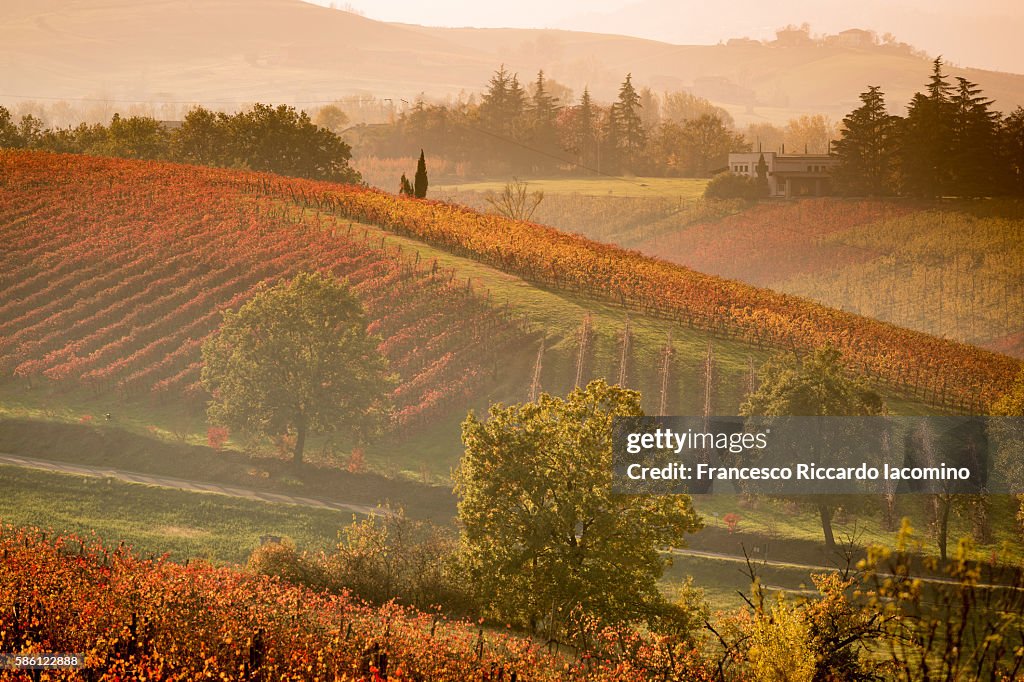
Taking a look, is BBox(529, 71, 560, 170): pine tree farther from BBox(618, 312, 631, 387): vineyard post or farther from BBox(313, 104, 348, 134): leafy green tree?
BBox(618, 312, 631, 387): vineyard post

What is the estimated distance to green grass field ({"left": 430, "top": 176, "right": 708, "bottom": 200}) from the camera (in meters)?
130

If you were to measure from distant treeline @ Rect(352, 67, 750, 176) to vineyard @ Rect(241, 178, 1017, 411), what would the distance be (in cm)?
7262

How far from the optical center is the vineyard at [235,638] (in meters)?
18.0

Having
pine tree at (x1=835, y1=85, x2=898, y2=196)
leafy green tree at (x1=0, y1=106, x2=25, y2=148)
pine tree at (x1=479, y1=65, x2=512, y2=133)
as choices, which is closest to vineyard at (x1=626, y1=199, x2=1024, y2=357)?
pine tree at (x1=835, y1=85, x2=898, y2=196)

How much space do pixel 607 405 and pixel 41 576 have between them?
1481cm

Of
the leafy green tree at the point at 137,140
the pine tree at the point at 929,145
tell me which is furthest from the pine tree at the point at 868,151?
the leafy green tree at the point at 137,140

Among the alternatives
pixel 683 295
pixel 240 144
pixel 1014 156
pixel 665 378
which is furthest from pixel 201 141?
pixel 1014 156

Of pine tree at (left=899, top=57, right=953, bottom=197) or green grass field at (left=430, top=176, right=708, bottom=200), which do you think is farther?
green grass field at (left=430, top=176, right=708, bottom=200)

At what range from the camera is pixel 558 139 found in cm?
14825

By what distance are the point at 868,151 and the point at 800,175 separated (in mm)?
10261

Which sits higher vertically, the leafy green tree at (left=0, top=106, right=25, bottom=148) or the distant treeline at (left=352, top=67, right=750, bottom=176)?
the distant treeline at (left=352, top=67, right=750, bottom=176)

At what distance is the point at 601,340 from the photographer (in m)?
53.1

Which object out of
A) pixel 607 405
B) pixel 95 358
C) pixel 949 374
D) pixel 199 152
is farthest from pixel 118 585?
pixel 199 152

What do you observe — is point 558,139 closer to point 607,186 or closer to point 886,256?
point 607,186
